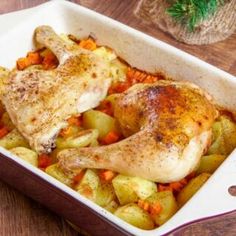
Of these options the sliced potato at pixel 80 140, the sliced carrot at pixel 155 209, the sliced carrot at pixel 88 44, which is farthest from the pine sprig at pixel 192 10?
the sliced carrot at pixel 155 209

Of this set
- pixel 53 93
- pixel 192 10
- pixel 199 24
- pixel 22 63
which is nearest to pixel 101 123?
pixel 53 93

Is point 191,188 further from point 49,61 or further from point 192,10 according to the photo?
point 192,10

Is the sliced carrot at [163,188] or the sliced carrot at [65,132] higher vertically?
the sliced carrot at [65,132]

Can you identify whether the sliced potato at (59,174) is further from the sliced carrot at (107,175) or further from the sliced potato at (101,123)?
the sliced potato at (101,123)

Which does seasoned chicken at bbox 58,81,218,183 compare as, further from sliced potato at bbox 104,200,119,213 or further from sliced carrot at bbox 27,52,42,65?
sliced carrot at bbox 27,52,42,65

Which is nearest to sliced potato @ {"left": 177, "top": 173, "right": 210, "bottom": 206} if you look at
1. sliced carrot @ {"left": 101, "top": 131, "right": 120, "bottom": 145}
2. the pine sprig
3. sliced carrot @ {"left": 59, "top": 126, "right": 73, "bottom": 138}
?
sliced carrot @ {"left": 101, "top": 131, "right": 120, "bottom": 145}

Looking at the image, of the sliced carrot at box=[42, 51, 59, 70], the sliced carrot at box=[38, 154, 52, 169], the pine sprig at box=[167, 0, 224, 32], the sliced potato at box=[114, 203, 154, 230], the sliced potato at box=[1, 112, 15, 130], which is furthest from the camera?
the pine sprig at box=[167, 0, 224, 32]
